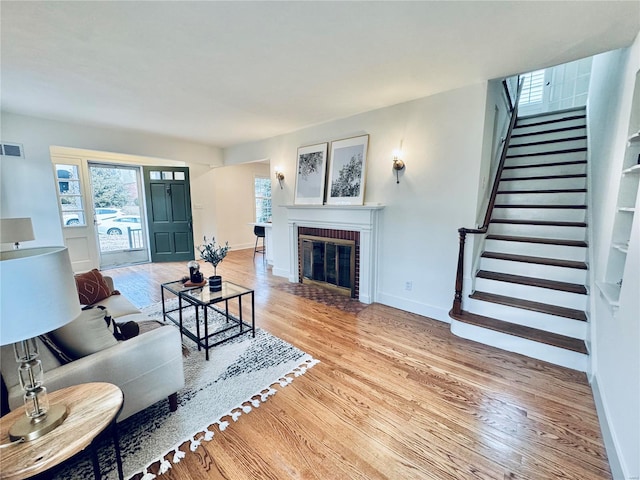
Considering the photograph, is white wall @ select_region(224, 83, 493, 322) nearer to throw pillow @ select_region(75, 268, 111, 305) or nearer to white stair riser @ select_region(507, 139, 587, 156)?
white stair riser @ select_region(507, 139, 587, 156)

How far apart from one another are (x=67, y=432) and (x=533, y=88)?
8121mm

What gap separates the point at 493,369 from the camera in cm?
235

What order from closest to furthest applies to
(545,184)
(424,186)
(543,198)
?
(424,186) → (543,198) → (545,184)


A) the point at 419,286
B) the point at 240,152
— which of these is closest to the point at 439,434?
the point at 419,286

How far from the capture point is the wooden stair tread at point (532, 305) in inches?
100

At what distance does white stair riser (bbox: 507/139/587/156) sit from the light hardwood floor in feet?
A: 10.9

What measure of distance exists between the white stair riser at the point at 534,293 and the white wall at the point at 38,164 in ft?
19.6

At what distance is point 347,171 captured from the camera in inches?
158

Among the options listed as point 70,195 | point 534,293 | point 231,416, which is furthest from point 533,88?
point 70,195

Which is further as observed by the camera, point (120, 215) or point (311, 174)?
point (120, 215)

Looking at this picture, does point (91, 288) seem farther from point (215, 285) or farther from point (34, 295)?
point (34, 295)

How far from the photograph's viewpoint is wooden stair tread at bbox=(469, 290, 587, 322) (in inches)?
100

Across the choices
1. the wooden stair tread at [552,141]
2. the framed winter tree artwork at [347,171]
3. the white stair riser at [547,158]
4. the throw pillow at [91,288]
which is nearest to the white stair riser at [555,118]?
the wooden stair tread at [552,141]

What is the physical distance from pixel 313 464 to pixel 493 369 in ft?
5.69
